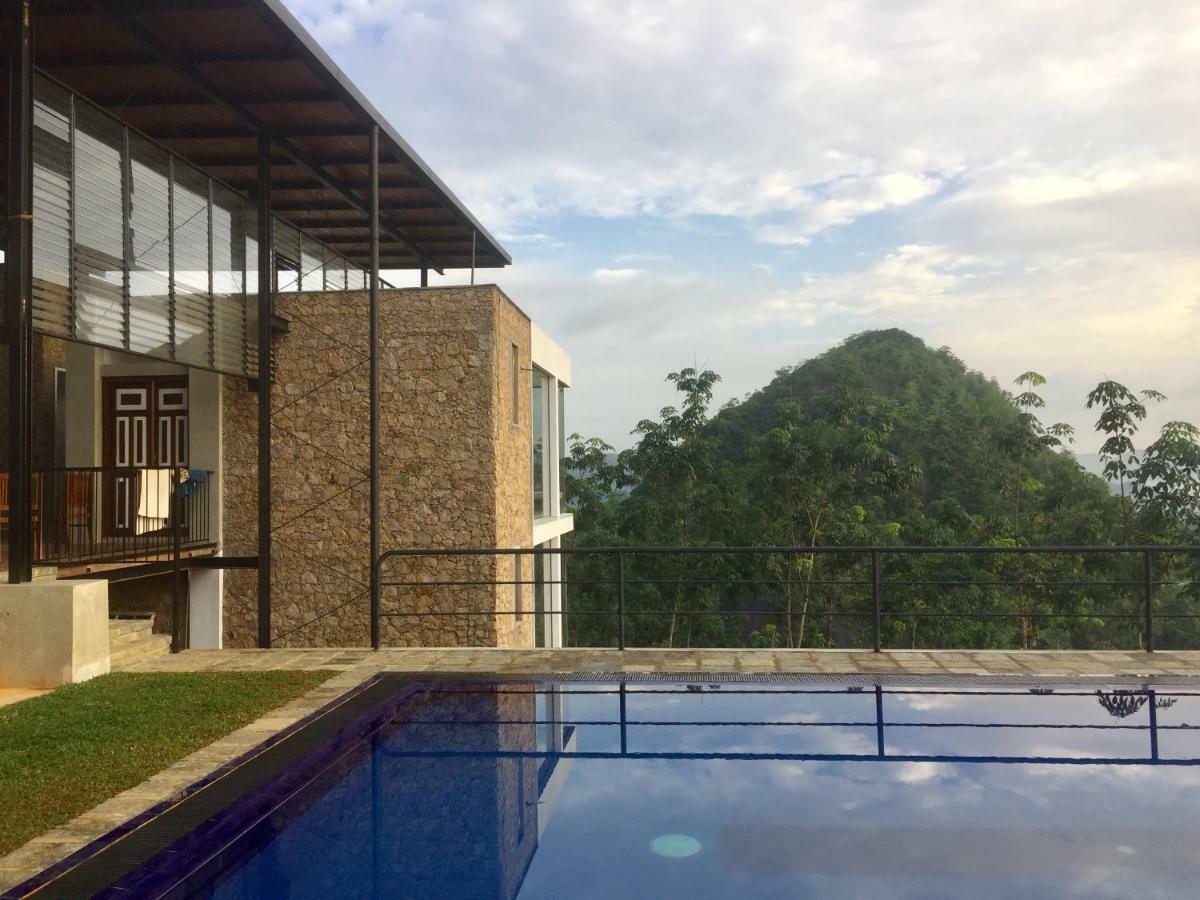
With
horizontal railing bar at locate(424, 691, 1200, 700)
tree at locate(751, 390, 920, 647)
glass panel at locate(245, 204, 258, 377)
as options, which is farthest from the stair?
tree at locate(751, 390, 920, 647)

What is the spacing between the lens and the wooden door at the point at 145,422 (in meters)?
11.6

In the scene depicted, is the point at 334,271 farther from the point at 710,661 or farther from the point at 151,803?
the point at 151,803

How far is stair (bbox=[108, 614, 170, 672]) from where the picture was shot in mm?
7609

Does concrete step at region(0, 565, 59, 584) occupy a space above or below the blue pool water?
above

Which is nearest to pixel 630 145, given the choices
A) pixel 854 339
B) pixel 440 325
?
pixel 440 325

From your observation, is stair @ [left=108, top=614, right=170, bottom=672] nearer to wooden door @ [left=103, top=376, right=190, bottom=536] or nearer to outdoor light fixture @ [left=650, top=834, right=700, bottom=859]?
wooden door @ [left=103, top=376, right=190, bottom=536]

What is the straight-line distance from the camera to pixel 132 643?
7898 mm

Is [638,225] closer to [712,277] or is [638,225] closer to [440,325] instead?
[712,277]

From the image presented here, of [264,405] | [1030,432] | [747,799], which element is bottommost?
[747,799]

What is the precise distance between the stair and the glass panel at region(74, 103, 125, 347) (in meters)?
2.35

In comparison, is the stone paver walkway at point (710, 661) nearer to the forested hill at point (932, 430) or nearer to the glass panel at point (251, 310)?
the glass panel at point (251, 310)

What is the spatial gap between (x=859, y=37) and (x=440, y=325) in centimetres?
665

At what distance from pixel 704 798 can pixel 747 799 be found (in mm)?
196

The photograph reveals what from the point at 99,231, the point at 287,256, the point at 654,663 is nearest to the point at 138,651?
the point at 99,231
